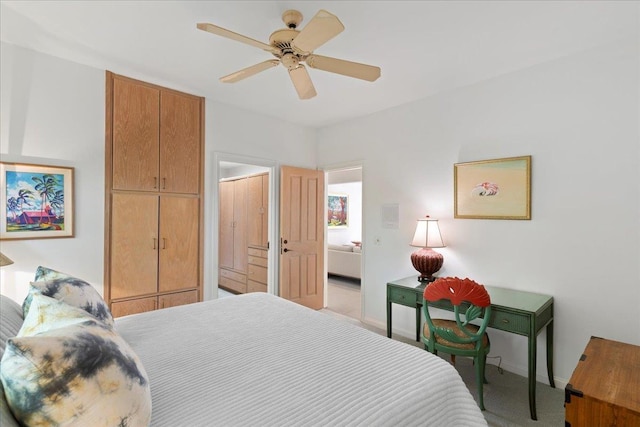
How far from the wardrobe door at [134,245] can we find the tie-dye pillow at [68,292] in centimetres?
146

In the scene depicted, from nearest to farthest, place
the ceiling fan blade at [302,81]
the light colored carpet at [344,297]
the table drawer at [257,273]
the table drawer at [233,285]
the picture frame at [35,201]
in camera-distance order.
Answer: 1. the ceiling fan blade at [302,81]
2. the picture frame at [35,201]
3. the light colored carpet at [344,297]
4. the table drawer at [257,273]
5. the table drawer at [233,285]

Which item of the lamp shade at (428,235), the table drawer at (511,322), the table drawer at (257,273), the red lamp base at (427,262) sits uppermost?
the lamp shade at (428,235)

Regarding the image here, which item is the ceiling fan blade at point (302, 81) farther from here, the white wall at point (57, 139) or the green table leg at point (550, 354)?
the green table leg at point (550, 354)

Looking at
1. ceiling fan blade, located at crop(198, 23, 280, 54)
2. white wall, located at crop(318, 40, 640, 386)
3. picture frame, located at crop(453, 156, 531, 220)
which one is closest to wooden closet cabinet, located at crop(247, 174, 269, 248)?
white wall, located at crop(318, 40, 640, 386)

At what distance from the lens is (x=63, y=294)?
4.43 ft

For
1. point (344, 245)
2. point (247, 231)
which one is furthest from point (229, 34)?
point (344, 245)

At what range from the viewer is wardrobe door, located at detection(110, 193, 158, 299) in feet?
9.41

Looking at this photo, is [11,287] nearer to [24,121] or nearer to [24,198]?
[24,198]

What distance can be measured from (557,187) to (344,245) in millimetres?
4615

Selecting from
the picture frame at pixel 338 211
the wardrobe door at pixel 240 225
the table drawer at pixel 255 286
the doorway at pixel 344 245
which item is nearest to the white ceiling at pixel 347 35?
the doorway at pixel 344 245

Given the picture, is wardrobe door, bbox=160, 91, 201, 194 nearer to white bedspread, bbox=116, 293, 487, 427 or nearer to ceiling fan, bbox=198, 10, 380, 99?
ceiling fan, bbox=198, 10, 380, 99

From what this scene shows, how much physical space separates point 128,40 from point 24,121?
107 cm

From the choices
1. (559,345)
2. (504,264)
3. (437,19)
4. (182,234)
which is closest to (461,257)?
(504,264)

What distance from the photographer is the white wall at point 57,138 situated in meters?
2.39
